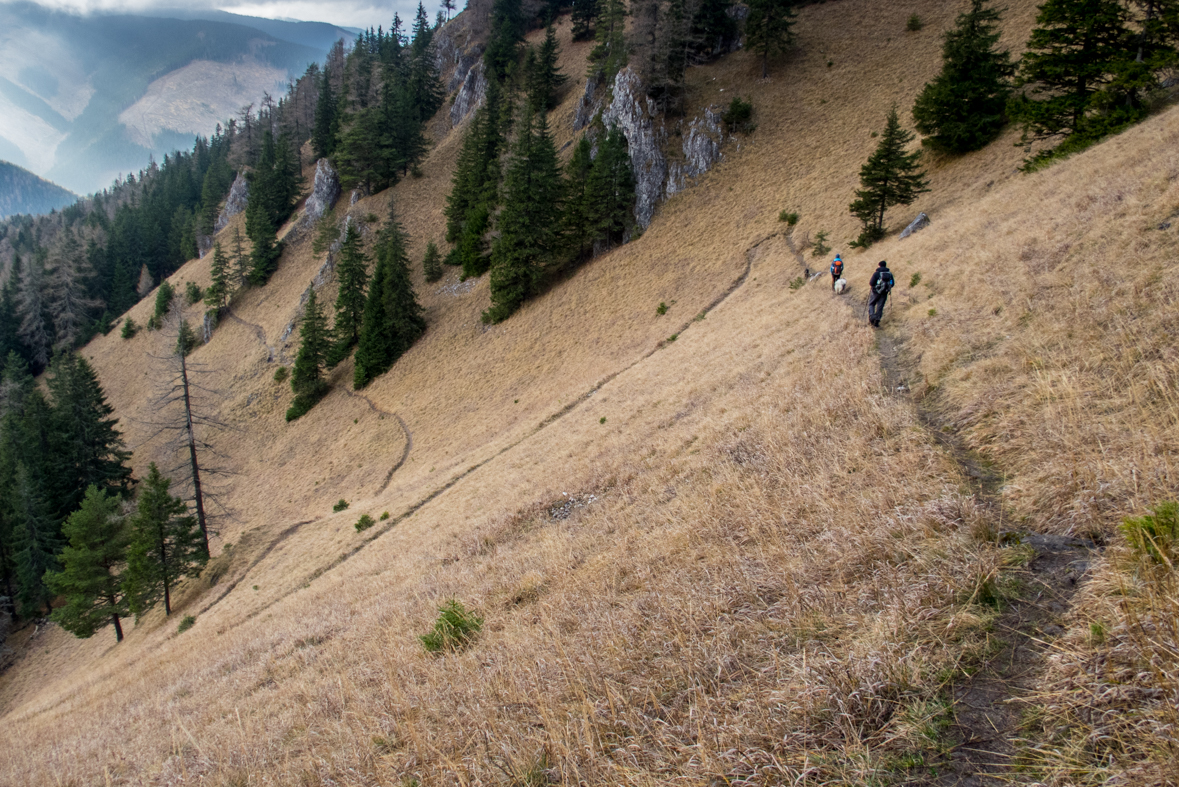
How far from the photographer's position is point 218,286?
6253cm

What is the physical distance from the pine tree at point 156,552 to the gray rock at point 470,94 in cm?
6446

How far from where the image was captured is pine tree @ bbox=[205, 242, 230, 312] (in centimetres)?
6228

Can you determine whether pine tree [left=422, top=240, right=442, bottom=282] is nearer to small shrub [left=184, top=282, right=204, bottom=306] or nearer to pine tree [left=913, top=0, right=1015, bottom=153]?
small shrub [left=184, top=282, right=204, bottom=306]

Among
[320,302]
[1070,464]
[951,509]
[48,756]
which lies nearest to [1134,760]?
[951,509]

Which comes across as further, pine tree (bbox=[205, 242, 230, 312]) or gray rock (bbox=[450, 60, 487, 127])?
gray rock (bbox=[450, 60, 487, 127])

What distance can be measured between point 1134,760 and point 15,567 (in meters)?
55.3

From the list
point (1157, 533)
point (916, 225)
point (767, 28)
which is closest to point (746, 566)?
point (1157, 533)

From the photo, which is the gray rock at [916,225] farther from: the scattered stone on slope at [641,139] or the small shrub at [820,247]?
the scattered stone on slope at [641,139]

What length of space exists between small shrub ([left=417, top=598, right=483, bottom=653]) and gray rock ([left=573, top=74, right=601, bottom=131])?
55.2 m

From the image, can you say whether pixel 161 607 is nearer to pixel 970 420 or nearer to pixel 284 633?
pixel 284 633

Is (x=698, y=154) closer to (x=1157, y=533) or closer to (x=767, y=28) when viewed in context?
(x=767, y=28)

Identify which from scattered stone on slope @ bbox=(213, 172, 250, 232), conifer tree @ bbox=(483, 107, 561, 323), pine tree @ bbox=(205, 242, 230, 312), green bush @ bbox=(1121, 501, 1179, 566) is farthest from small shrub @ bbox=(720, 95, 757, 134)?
scattered stone on slope @ bbox=(213, 172, 250, 232)

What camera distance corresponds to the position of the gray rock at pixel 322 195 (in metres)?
65.8

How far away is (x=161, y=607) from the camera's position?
985 inches
